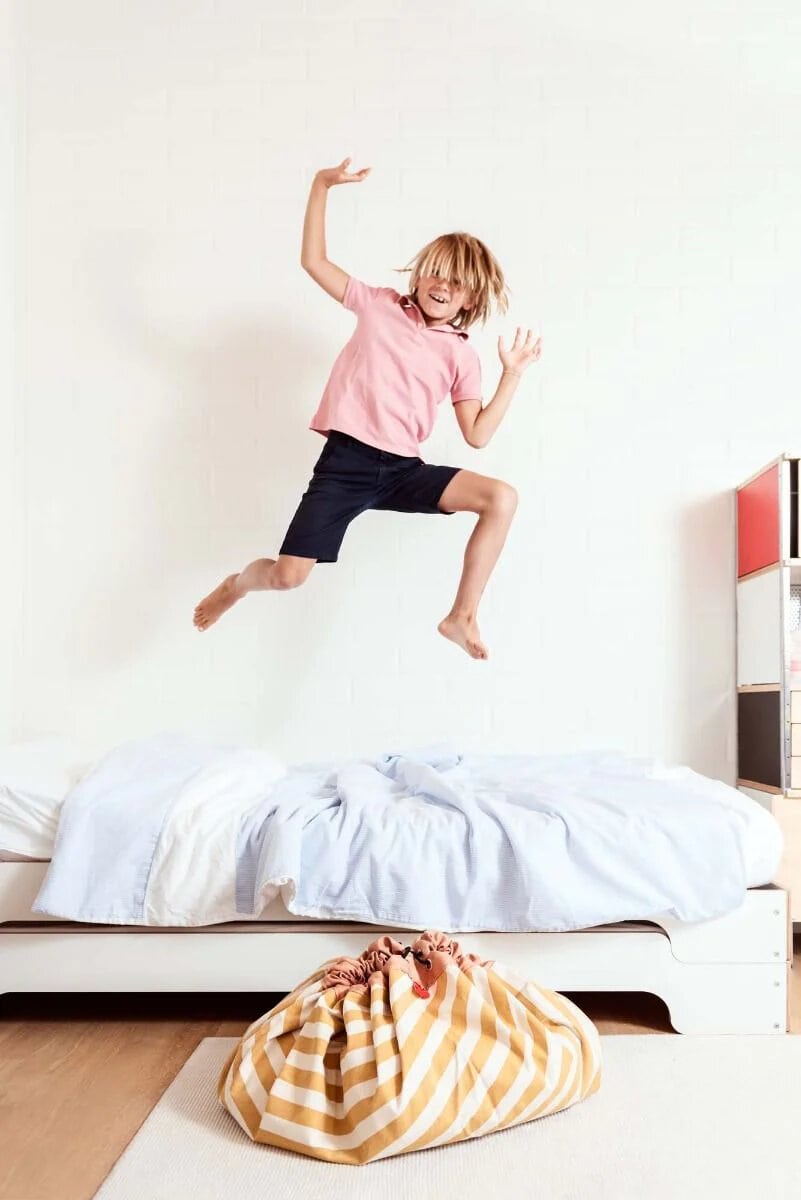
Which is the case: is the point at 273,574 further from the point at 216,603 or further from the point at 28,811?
the point at 28,811

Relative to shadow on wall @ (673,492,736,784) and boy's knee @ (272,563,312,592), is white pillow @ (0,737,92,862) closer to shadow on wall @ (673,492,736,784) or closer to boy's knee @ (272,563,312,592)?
boy's knee @ (272,563,312,592)

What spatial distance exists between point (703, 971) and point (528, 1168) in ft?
2.30

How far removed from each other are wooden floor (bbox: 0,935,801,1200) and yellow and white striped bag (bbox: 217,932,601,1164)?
20cm

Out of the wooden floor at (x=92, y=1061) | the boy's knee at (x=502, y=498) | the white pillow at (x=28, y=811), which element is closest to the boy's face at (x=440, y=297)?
the boy's knee at (x=502, y=498)

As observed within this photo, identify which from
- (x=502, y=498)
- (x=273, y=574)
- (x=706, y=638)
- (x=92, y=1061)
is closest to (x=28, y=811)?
(x=92, y=1061)

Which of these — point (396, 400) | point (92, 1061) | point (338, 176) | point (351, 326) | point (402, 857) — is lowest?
point (92, 1061)

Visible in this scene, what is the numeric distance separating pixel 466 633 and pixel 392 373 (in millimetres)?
719

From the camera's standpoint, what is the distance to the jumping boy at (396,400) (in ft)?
9.72

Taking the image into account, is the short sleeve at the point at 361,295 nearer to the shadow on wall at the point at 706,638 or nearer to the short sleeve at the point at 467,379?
the short sleeve at the point at 467,379

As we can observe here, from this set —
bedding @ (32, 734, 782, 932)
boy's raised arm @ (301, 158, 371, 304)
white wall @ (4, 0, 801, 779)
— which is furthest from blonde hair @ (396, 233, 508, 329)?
bedding @ (32, 734, 782, 932)

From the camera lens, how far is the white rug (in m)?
1.48

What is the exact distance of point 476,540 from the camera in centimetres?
294

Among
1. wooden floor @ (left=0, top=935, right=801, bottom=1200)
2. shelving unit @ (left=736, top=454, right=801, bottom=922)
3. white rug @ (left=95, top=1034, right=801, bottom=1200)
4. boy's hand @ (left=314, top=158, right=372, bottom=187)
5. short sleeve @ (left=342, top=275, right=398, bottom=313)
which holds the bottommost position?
wooden floor @ (left=0, top=935, right=801, bottom=1200)

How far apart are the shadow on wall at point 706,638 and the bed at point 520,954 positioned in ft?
4.09
